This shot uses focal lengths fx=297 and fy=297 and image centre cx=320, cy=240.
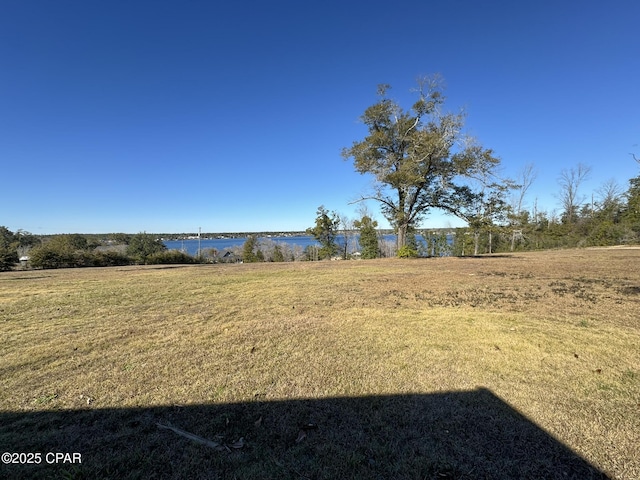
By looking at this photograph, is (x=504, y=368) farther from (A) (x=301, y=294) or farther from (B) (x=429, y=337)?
(A) (x=301, y=294)

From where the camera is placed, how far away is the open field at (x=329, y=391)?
6.20 feet

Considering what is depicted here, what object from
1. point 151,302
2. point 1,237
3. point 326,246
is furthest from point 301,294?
point 1,237

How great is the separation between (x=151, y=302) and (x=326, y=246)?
103 ft

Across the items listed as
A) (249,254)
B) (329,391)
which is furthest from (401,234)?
(249,254)

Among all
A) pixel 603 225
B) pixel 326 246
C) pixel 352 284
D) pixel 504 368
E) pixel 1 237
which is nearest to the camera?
pixel 504 368

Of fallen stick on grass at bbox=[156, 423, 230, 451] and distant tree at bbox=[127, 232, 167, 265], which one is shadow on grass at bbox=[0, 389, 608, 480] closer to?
fallen stick on grass at bbox=[156, 423, 230, 451]

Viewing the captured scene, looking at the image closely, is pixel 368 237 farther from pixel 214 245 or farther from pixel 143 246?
pixel 214 245

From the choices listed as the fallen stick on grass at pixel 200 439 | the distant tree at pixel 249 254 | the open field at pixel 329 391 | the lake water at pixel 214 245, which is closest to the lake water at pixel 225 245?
the lake water at pixel 214 245

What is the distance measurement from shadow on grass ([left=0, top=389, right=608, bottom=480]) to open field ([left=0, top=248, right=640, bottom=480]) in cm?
1

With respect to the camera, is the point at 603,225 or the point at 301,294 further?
the point at 603,225

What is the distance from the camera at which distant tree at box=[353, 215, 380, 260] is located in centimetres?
3597

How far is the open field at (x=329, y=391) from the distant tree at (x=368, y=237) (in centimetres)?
3034

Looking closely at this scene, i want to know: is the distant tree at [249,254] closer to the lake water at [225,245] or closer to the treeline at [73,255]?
the lake water at [225,245]

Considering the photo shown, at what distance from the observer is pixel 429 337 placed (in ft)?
13.3
